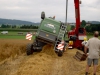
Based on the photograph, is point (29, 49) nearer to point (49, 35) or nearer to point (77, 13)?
point (49, 35)

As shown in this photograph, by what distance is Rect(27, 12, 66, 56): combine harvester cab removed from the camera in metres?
19.2

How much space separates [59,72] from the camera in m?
12.6

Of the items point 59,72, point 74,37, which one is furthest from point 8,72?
point 74,37

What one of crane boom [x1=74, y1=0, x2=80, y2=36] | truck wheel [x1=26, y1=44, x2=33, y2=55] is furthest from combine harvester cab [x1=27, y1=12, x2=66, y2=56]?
crane boom [x1=74, y1=0, x2=80, y2=36]

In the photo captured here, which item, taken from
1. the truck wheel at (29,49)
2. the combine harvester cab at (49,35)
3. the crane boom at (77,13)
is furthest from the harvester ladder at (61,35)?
the crane boom at (77,13)

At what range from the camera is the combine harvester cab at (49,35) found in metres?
19.2

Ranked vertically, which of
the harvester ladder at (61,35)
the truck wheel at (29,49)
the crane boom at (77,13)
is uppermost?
the crane boom at (77,13)

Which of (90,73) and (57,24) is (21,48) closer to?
(57,24)

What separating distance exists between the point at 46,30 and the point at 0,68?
22.2 feet

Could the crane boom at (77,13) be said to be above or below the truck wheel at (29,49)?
above

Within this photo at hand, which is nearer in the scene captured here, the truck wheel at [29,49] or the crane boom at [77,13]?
the truck wheel at [29,49]

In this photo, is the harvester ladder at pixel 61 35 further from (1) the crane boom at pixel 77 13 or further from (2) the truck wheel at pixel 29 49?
(1) the crane boom at pixel 77 13

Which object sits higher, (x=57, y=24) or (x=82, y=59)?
(x=57, y=24)

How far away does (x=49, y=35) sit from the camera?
19438mm
